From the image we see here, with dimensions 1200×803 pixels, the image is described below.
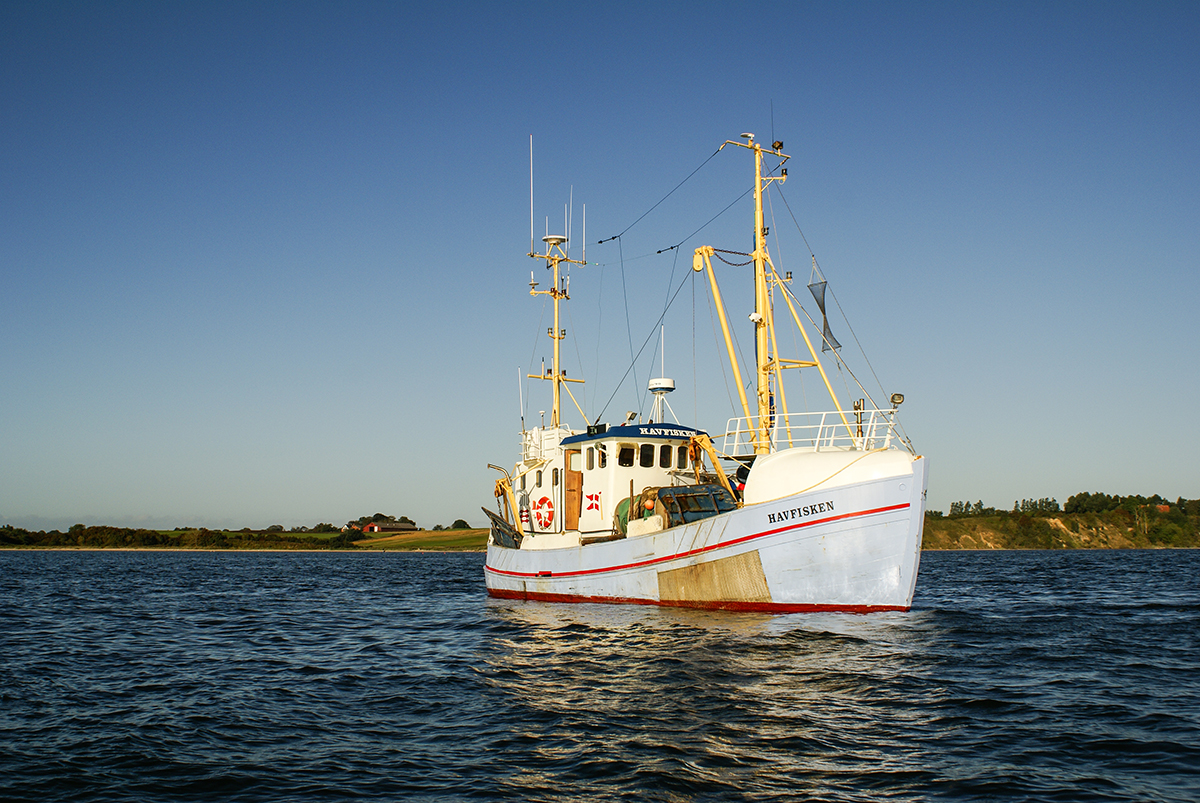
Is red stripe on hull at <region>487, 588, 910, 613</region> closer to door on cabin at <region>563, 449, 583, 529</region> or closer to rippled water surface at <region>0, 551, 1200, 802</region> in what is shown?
rippled water surface at <region>0, 551, 1200, 802</region>

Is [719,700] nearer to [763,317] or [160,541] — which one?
[763,317]

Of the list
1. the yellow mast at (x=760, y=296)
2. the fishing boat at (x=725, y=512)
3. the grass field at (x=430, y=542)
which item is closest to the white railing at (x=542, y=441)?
the fishing boat at (x=725, y=512)

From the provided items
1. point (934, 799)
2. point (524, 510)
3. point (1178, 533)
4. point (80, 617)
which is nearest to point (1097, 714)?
point (934, 799)

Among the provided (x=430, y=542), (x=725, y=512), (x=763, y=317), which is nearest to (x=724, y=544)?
(x=725, y=512)

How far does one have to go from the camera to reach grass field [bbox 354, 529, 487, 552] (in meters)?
140

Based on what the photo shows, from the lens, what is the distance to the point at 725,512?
23.8 meters

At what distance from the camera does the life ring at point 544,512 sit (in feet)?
107

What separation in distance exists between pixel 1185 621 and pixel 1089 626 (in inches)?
135

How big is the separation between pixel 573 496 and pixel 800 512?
10714mm

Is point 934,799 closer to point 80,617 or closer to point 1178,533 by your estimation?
point 80,617

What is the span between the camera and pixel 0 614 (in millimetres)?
28703

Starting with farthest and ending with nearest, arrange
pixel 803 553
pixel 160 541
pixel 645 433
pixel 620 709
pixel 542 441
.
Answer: pixel 160 541 < pixel 542 441 < pixel 645 433 < pixel 803 553 < pixel 620 709

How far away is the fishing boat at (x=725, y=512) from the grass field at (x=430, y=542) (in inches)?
4119

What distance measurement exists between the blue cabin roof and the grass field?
10845cm
